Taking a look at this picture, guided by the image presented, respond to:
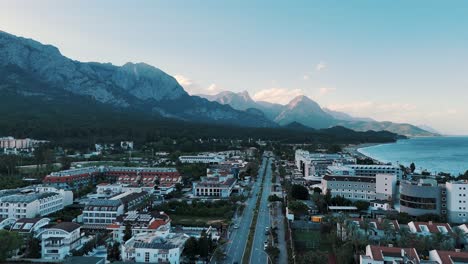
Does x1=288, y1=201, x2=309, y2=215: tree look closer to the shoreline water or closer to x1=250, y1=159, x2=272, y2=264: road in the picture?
x1=250, y1=159, x2=272, y2=264: road

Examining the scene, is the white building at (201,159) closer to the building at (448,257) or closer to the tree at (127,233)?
the tree at (127,233)

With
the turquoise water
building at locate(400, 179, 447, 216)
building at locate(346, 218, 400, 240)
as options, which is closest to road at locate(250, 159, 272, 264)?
building at locate(346, 218, 400, 240)

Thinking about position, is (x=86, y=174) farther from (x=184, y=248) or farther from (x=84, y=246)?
(x=184, y=248)

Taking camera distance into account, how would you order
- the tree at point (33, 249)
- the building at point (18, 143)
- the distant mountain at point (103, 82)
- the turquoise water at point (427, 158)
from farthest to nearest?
the distant mountain at point (103, 82) → the turquoise water at point (427, 158) → the building at point (18, 143) → the tree at point (33, 249)

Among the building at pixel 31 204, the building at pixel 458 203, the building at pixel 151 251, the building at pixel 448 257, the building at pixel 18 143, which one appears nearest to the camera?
the building at pixel 448 257

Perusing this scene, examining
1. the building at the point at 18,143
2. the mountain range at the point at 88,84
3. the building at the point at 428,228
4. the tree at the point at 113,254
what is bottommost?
the tree at the point at 113,254

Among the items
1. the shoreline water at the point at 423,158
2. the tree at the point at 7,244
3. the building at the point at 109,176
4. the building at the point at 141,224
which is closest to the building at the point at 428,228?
the building at the point at 141,224
